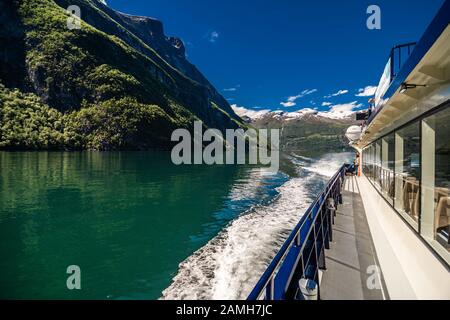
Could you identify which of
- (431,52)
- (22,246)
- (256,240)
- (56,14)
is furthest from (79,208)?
(56,14)

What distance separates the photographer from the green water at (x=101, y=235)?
9586mm

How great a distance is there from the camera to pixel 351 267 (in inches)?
221

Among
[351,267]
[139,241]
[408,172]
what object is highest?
[408,172]

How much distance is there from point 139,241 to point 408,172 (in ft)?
39.4

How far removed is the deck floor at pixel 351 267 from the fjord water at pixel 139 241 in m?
3.21

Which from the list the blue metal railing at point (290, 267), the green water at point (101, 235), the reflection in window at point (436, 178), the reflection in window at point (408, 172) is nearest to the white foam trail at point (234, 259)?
the green water at point (101, 235)

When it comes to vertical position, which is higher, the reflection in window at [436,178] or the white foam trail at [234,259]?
the reflection in window at [436,178]

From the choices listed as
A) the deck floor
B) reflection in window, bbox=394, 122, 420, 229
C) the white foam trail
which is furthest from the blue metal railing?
the white foam trail

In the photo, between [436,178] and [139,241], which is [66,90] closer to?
[139,241]

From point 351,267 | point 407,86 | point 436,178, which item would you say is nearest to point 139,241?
point 351,267

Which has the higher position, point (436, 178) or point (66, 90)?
point (66, 90)

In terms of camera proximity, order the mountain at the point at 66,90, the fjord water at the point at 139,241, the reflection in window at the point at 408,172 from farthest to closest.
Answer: the mountain at the point at 66,90, the fjord water at the point at 139,241, the reflection in window at the point at 408,172

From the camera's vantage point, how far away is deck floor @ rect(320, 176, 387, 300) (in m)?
4.51

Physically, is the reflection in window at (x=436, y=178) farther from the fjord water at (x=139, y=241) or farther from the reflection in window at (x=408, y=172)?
the fjord water at (x=139, y=241)
